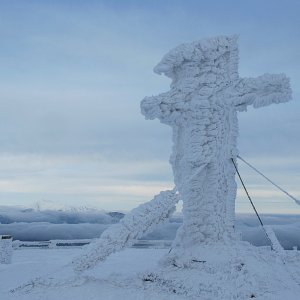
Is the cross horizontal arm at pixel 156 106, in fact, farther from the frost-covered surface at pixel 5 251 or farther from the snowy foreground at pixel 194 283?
the frost-covered surface at pixel 5 251

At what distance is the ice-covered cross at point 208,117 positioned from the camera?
704cm

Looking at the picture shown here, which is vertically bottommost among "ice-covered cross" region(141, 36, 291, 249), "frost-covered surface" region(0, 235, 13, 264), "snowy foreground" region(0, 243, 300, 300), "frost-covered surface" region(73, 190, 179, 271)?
"frost-covered surface" region(0, 235, 13, 264)

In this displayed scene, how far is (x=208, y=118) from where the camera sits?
23.3 ft

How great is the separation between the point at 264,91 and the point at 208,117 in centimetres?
95

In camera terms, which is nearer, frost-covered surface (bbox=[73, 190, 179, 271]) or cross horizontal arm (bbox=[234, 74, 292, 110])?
frost-covered surface (bbox=[73, 190, 179, 271])

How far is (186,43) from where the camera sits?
7.16 metres

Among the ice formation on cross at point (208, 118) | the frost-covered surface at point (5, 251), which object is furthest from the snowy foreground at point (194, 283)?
the frost-covered surface at point (5, 251)

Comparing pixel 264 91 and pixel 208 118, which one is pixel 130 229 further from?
pixel 264 91

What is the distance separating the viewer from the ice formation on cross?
7043 millimetres

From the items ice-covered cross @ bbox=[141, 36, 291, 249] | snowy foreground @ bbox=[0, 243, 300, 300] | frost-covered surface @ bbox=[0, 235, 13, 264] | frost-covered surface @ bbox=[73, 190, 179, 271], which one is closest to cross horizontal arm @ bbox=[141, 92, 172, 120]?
ice-covered cross @ bbox=[141, 36, 291, 249]

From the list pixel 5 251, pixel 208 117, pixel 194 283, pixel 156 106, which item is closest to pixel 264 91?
pixel 208 117

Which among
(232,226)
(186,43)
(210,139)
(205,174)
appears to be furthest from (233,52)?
(232,226)

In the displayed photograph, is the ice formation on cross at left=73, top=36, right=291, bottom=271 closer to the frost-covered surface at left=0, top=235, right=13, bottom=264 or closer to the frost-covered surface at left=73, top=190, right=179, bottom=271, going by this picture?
the frost-covered surface at left=73, top=190, right=179, bottom=271

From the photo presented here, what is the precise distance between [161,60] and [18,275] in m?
4.46
